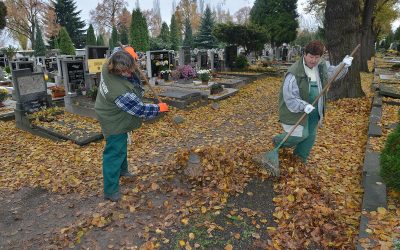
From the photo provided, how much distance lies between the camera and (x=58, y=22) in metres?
40.6

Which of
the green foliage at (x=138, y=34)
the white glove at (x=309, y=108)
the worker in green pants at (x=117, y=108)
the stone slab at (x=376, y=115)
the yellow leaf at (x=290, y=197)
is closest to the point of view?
the worker in green pants at (x=117, y=108)

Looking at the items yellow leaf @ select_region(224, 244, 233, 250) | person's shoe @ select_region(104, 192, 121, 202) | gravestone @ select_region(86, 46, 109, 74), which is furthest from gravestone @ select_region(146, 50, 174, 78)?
yellow leaf @ select_region(224, 244, 233, 250)

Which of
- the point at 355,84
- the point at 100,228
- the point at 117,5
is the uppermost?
the point at 117,5

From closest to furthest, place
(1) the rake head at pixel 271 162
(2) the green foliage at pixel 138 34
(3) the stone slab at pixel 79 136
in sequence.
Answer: (1) the rake head at pixel 271 162
(3) the stone slab at pixel 79 136
(2) the green foliage at pixel 138 34

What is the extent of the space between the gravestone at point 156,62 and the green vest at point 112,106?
34.0 feet

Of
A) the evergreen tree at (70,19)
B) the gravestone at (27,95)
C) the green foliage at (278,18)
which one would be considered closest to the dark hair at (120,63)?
the gravestone at (27,95)

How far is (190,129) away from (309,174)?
4020mm

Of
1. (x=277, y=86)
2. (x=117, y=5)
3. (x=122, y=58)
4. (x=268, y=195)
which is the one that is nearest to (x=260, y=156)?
(x=268, y=195)

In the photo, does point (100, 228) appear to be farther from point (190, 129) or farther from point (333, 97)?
point (333, 97)

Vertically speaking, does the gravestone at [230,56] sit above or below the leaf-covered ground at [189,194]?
above

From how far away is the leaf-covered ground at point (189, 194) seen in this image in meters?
3.47

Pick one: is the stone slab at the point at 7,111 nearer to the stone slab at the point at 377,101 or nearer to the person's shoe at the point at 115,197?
the person's shoe at the point at 115,197

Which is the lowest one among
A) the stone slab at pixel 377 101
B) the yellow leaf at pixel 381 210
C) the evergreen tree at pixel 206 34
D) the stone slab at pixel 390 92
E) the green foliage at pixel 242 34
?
the yellow leaf at pixel 381 210

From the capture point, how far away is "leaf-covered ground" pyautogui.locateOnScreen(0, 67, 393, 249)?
11.4 feet
